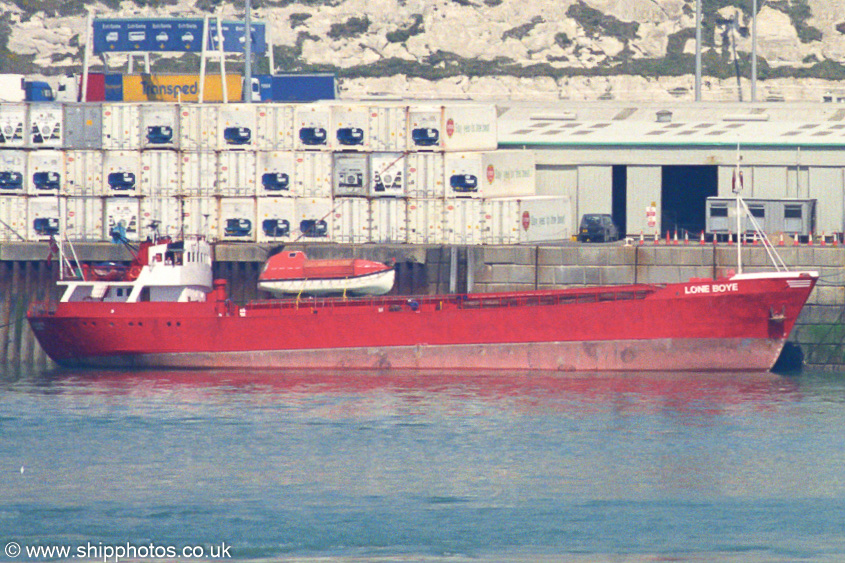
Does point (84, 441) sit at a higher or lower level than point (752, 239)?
lower

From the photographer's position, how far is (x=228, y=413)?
4431cm

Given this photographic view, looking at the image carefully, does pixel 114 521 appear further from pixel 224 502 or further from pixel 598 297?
pixel 598 297

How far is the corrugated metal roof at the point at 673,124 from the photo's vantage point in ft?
207

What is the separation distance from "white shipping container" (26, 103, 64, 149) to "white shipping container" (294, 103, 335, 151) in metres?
11.2

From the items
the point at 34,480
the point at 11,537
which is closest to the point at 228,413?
the point at 34,480

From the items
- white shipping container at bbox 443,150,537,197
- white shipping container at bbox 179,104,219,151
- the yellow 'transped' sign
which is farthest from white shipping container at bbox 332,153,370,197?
the yellow 'transped' sign

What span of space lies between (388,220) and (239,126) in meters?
8.11

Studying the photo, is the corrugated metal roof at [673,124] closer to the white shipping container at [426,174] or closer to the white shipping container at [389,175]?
the white shipping container at [426,174]

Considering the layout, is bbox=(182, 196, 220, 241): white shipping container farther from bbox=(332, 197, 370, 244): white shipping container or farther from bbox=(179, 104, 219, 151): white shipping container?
bbox=(332, 197, 370, 244): white shipping container

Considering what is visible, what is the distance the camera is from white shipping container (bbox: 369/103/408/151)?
5900cm

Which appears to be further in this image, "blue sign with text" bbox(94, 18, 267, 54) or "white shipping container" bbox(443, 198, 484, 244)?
"blue sign with text" bbox(94, 18, 267, 54)

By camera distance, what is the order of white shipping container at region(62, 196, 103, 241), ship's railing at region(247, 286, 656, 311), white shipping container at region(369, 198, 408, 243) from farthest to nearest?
white shipping container at region(62, 196, 103, 241) → white shipping container at region(369, 198, 408, 243) → ship's railing at region(247, 286, 656, 311)

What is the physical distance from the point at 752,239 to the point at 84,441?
103 ft
